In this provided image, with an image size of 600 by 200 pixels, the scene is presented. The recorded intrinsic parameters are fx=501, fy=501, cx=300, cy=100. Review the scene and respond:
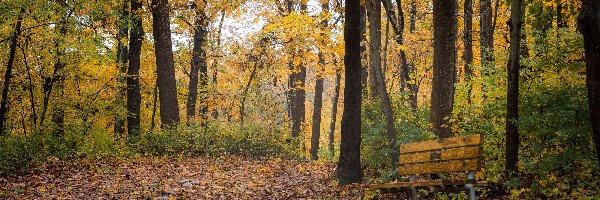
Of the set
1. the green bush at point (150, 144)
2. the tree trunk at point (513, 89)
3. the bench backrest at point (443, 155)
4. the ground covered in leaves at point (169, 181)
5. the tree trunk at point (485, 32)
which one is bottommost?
the ground covered in leaves at point (169, 181)

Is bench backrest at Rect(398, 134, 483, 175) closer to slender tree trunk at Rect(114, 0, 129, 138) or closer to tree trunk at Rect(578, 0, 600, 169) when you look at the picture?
tree trunk at Rect(578, 0, 600, 169)

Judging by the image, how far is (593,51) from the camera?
476 centimetres

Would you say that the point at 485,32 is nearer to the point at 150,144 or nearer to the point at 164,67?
→ the point at 150,144

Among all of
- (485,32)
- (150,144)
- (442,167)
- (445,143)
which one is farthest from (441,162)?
(150,144)

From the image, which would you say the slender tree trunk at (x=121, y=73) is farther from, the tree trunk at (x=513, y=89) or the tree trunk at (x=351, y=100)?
the tree trunk at (x=513, y=89)

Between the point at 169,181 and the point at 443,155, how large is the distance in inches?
232

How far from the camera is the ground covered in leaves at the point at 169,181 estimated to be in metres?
9.16

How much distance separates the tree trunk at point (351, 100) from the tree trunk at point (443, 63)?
1535 millimetres

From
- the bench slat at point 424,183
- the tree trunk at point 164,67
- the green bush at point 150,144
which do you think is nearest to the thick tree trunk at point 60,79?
the green bush at point 150,144

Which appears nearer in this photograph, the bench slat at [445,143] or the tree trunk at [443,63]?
the bench slat at [445,143]

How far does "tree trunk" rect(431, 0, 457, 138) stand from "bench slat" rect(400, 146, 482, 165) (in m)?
2.14

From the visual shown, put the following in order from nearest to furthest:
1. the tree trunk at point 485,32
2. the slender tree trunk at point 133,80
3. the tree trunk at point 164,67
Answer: the tree trunk at point 485,32
the tree trunk at point 164,67
the slender tree trunk at point 133,80

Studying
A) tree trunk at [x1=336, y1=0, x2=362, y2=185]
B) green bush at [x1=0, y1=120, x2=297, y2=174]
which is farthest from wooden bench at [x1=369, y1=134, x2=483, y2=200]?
green bush at [x1=0, y1=120, x2=297, y2=174]

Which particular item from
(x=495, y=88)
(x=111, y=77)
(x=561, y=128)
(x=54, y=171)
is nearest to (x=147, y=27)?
(x=111, y=77)
